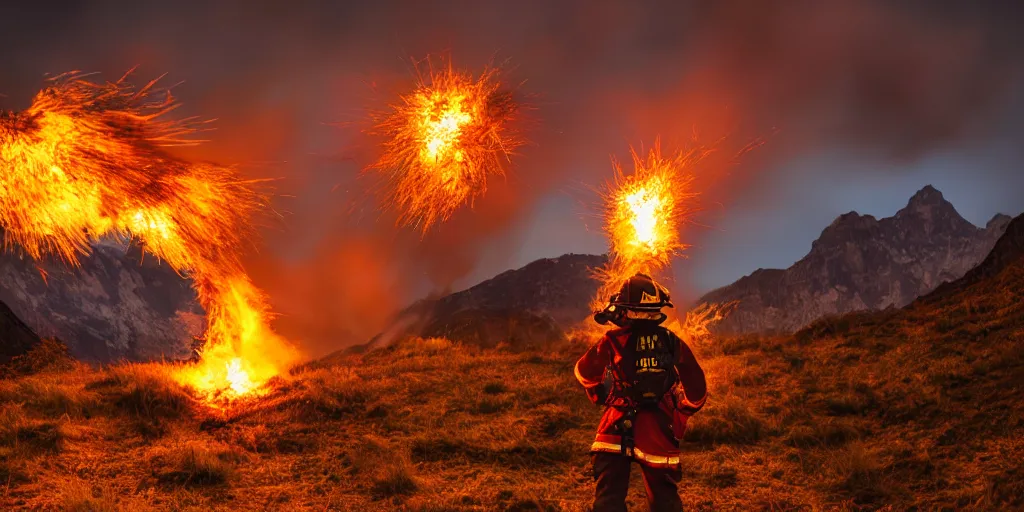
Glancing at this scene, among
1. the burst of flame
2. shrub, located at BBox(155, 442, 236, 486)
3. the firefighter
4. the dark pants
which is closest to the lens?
the dark pants

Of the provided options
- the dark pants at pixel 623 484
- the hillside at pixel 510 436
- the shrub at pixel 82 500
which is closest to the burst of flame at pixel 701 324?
the hillside at pixel 510 436

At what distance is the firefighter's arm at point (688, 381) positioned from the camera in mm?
6024

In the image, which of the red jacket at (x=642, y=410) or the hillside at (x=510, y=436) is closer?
the red jacket at (x=642, y=410)

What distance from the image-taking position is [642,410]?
589cm

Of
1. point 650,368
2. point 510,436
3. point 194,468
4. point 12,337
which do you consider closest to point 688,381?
point 650,368

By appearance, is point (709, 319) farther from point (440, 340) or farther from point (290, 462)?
point (290, 462)

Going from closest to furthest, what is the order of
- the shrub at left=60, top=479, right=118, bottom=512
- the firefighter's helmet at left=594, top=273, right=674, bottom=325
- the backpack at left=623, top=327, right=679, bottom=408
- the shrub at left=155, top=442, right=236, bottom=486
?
the backpack at left=623, top=327, right=679, bottom=408 → the firefighter's helmet at left=594, top=273, right=674, bottom=325 → the shrub at left=60, top=479, right=118, bottom=512 → the shrub at left=155, top=442, right=236, bottom=486

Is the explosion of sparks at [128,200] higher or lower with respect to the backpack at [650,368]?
higher

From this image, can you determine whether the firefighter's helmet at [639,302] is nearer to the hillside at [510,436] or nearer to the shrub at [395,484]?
the hillside at [510,436]

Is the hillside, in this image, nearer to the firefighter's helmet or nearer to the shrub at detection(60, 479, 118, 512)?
the shrub at detection(60, 479, 118, 512)

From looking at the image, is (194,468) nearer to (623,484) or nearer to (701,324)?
(623,484)

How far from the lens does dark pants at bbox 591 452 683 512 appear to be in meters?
5.51

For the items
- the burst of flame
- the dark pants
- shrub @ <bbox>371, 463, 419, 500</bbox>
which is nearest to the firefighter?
the dark pants

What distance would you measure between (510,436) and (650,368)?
521cm
